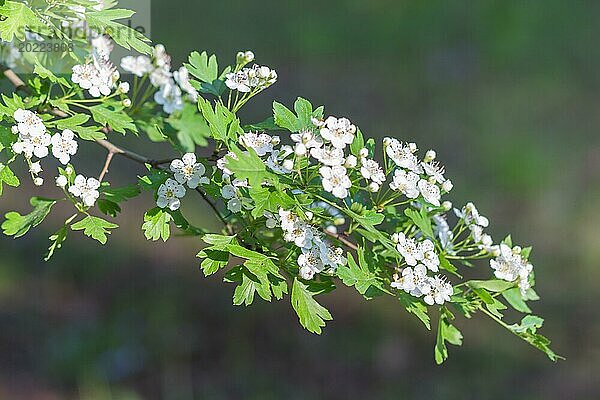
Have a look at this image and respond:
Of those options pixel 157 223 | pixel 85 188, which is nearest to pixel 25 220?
pixel 85 188

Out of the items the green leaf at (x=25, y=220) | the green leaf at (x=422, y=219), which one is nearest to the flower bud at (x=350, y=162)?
the green leaf at (x=422, y=219)

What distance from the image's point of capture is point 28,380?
9.91ft

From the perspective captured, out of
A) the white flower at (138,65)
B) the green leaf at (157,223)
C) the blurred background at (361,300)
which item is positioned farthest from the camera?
the blurred background at (361,300)

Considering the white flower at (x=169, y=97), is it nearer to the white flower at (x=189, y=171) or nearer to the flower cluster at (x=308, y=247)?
the white flower at (x=189, y=171)

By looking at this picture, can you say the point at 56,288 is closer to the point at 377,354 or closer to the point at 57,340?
the point at 57,340

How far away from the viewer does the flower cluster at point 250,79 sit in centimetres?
118

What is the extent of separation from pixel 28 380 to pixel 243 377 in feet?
2.67

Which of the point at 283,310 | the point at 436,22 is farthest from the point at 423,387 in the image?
the point at 436,22

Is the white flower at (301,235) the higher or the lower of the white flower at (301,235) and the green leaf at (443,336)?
the lower

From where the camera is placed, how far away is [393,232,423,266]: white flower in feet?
3.46

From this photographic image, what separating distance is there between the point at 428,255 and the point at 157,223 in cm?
38

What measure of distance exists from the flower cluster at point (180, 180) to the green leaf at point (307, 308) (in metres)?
0.19

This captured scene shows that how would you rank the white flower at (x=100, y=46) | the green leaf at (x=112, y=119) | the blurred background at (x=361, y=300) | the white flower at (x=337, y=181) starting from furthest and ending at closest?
1. the blurred background at (x=361, y=300)
2. the white flower at (x=100, y=46)
3. the green leaf at (x=112, y=119)
4. the white flower at (x=337, y=181)

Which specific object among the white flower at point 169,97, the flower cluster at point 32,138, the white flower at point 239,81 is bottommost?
the flower cluster at point 32,138
